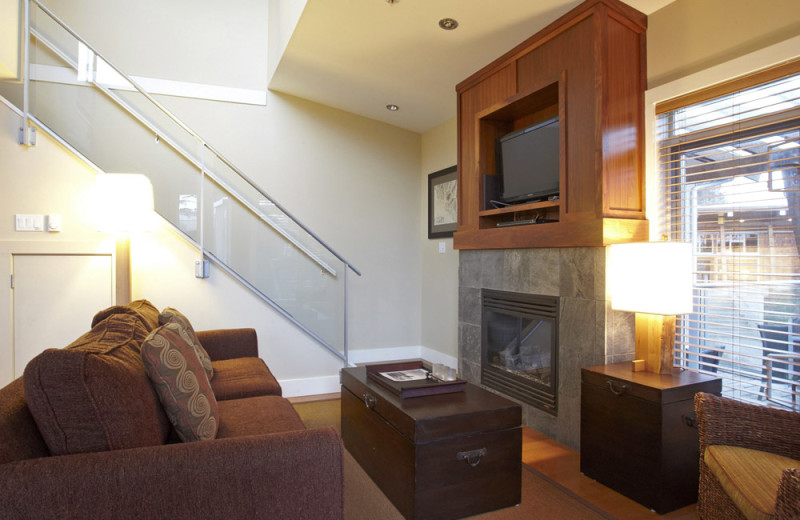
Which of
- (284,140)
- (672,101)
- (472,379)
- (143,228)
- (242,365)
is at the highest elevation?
(284,140)

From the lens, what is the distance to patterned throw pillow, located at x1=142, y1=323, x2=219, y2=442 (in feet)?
5.11

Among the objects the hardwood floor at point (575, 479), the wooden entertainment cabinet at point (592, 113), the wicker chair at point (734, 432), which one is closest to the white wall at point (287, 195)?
the wooden entertainment cabinet at point (592, 113)

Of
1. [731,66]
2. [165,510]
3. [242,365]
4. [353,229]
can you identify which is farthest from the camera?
[353,229]

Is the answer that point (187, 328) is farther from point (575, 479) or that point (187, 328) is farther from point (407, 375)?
point (575, 479)

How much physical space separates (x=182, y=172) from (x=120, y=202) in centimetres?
72

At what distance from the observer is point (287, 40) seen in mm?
3760

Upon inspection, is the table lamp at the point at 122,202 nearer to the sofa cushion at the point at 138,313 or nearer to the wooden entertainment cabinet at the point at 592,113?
the sofa cushion at the point at 138,313

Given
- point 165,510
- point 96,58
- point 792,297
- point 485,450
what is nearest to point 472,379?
point 485,450

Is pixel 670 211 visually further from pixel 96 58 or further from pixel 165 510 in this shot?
pixel 96 58

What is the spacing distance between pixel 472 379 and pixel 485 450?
6.19 feet

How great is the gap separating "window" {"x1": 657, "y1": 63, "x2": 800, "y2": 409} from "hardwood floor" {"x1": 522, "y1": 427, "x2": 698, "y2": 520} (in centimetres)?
79

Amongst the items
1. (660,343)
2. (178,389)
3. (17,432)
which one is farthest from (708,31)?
(17,432)

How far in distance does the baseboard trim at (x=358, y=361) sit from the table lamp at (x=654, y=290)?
261cm

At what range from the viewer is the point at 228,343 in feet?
10.7
